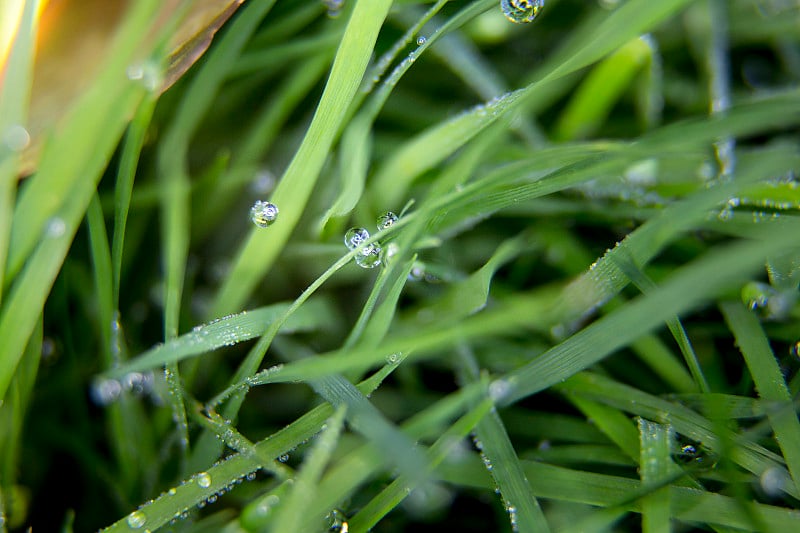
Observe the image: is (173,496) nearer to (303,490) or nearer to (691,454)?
(303,490)

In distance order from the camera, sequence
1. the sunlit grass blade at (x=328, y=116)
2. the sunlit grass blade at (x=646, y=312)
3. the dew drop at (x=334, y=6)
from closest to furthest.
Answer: the sunlit grass blade at (x=646, y=312), the sunlit grass blade at (x=328, y=116), the dew drop at (x=334, y=6)

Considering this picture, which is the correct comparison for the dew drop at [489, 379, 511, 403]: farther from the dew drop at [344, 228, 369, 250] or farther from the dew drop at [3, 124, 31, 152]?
the dew drop at [3, 124, 31, 152]

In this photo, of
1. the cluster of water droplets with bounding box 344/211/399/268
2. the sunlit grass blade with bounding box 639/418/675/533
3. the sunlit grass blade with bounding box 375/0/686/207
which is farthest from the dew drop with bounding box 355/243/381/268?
the sunlit grass blade with bounding box 639/418/675/533

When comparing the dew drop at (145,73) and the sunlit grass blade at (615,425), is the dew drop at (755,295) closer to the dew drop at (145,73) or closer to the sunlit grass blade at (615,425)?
the sunlit grass blade at (615,425)

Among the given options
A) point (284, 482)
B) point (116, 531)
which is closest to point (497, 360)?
point (284, 482)

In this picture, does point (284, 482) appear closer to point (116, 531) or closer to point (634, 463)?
point (116, 531)

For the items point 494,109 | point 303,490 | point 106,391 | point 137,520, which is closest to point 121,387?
point 106,391

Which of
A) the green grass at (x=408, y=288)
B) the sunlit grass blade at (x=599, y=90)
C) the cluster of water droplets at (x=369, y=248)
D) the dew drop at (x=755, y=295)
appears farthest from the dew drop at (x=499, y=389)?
the sunlit grass blade at (x=599, y=90)
